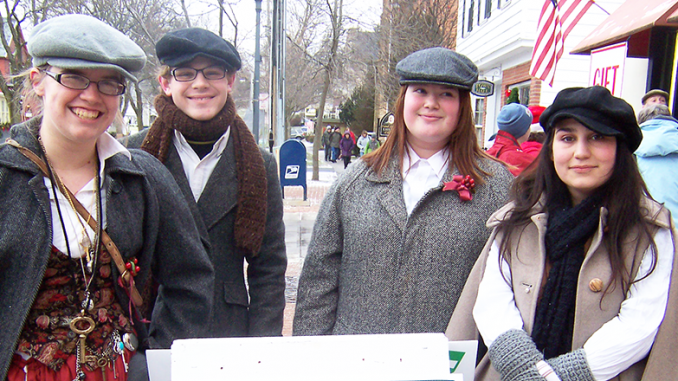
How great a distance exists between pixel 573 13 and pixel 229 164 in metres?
6.31

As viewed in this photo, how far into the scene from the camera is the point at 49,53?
1486mm

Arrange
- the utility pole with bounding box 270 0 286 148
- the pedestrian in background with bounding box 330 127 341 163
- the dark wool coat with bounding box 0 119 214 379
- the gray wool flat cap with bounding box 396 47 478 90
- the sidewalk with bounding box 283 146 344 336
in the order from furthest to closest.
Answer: the pedestrian in background with bounding box 330 127 341 163
the utility pole with bounding box 270 0 286 148
the sidewalk with bounding box 283 146 344 336
the gray wool flat cap with bounding box 396 47 478 90
the dark wool coat with bounding box 0 119 214 379

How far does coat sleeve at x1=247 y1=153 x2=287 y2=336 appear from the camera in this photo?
2328 millimetres

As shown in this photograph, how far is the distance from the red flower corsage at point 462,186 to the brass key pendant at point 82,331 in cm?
134

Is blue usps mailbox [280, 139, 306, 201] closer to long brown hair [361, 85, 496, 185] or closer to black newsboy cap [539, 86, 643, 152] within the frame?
long brown hair [361, 85, 496, 185]

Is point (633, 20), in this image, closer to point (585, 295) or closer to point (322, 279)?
point (585, 295)

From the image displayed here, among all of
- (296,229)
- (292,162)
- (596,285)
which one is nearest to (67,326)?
(596,285)

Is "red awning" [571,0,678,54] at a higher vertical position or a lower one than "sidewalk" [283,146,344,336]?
higher

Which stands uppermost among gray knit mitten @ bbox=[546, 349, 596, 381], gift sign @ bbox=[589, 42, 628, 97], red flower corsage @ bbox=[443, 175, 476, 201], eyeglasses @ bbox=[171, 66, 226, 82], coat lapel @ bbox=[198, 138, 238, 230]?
gift sign @ bbox=[589, 42, 628, 97]

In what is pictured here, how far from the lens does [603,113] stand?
1.73 meters

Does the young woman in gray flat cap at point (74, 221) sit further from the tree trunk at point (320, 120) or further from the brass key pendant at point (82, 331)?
the tree trunk at point (320, 120)

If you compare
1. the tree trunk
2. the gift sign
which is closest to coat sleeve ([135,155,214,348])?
the gift sign

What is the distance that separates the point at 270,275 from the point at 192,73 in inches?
38.2

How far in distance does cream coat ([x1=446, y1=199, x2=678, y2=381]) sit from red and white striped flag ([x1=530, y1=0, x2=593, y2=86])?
5.60m
